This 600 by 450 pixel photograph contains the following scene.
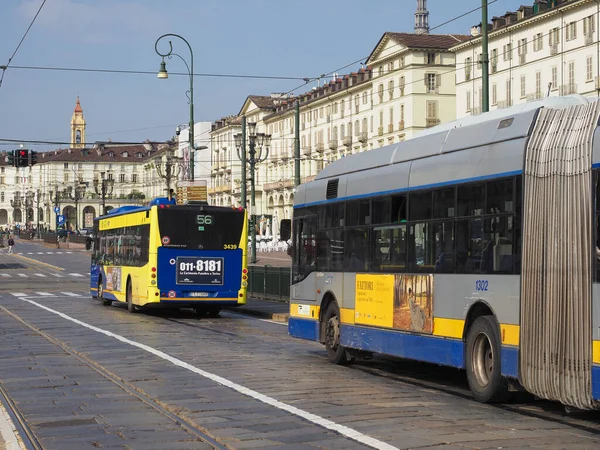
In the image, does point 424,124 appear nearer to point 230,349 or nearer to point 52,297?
point 52,297

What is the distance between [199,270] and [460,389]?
15.5 metres

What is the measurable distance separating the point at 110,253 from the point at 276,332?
11.4 m

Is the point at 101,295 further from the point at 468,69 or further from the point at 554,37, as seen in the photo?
the point at 468,69

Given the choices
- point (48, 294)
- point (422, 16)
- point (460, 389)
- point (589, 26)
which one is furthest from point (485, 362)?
point (422, 16)

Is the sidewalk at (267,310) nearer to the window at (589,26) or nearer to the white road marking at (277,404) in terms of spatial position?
the white road marking at (277,404)

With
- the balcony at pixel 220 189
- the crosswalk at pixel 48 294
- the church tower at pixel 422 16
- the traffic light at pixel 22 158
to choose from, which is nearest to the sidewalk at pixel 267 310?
the crosswalk at pixel 48 294

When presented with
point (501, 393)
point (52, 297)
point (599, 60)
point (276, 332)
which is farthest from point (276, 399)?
point (599, 60)

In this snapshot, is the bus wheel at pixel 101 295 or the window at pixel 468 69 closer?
the bus wheel at pixel 101 295

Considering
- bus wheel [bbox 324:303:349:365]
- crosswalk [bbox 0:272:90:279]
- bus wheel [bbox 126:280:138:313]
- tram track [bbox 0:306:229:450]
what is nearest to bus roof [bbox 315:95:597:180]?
bus wheel [bbox 324:303:349:365]

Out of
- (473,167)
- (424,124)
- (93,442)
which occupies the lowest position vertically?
(93,442)

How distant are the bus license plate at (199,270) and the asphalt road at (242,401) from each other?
6561 mm

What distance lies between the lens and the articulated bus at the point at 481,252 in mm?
10000

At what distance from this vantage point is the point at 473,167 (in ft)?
39.7

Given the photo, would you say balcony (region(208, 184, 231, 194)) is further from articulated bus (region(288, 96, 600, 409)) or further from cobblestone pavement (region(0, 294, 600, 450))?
articulated bus (region(288, 96, 600, 409))
